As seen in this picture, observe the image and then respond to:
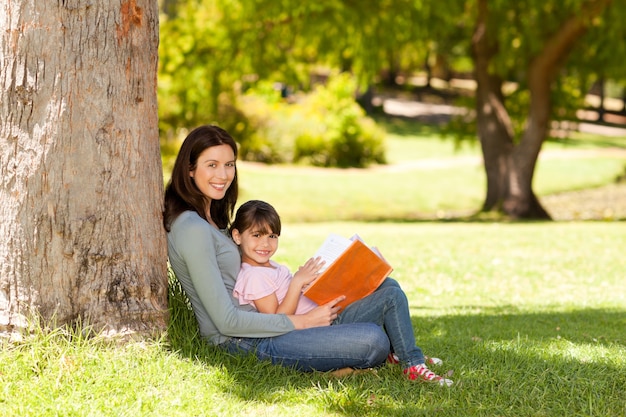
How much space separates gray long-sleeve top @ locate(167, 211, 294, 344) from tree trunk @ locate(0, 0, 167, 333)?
0.27 meters

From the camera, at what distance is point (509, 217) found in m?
17.4

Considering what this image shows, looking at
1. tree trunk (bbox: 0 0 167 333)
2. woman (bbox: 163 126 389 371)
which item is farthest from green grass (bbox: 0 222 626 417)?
tree trunk (bbox: 0 0 167 333)

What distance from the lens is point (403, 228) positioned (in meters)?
15.4

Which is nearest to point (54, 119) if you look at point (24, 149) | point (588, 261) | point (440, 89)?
point (24, 149)

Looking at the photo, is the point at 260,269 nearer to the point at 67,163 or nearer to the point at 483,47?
the point at 67,163

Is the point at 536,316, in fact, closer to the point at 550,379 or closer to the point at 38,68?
the point at 550,379

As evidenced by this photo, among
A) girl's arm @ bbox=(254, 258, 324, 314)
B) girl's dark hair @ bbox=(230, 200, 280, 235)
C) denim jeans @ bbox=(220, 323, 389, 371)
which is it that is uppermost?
girl's dark hair @ bbox=(230, 200, 280, 235)

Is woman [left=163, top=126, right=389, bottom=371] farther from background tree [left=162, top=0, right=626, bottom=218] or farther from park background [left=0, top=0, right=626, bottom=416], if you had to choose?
background tree [left=162, top=0, right=626, bottom=218]

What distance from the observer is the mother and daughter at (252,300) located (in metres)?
4.13

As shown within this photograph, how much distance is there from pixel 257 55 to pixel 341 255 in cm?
1346

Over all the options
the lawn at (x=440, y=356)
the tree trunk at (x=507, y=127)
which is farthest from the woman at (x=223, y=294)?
the tree trunk at (x=507, y=127)

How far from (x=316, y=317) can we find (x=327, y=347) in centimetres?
18

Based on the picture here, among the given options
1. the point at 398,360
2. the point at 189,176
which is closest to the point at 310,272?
the point at 398,360

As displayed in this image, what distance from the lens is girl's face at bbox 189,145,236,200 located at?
4.31 metres
